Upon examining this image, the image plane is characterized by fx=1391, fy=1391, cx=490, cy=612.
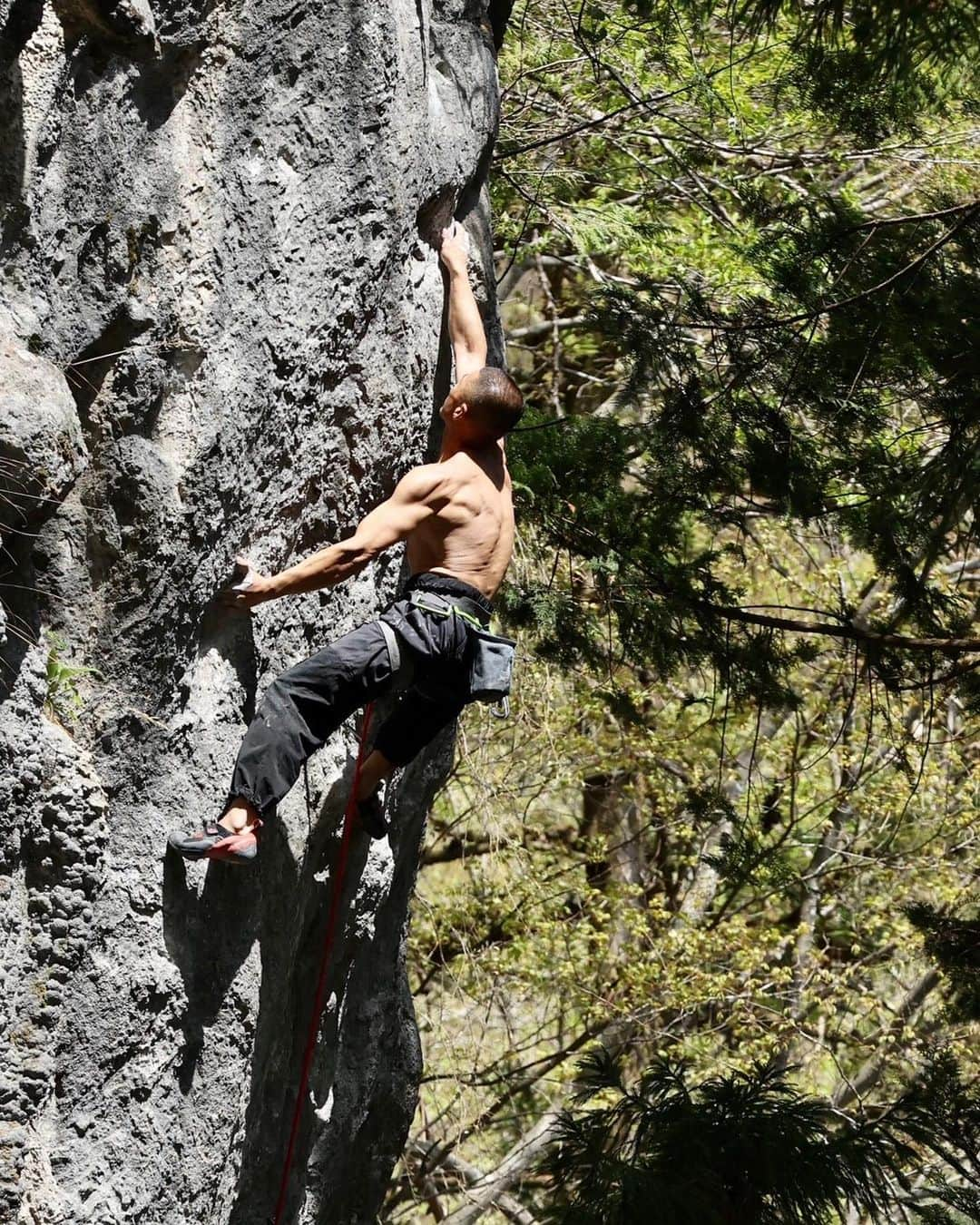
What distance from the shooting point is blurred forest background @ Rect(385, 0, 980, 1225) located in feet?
17.3

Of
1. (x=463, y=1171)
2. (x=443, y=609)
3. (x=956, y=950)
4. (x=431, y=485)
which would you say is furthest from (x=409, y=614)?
(x=463, y=1171)

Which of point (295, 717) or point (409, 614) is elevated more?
point (409, 614)

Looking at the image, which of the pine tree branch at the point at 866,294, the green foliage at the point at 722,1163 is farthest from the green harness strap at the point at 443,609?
the pine tree branch at the point at 866,294

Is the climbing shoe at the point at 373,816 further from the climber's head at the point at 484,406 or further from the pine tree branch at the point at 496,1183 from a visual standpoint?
the pine tree branch at the point at 496,1183

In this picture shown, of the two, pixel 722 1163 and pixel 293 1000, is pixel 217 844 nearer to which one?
pixel 293 1000

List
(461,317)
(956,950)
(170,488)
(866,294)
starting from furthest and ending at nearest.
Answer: (956,950) → (866,294) → (461,317) → (170,488)

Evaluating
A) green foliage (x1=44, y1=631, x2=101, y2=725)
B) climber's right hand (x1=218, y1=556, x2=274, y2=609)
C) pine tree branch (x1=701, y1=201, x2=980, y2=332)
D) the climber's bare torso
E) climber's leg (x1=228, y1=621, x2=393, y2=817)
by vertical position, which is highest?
pine tree branch (x1=701, y1=201, x2=980, y2=332)

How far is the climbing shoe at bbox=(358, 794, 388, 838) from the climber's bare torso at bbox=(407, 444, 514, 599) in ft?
2.98

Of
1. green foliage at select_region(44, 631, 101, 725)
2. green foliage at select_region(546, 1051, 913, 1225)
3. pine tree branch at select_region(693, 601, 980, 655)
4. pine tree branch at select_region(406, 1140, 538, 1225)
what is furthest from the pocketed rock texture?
pine tree branch at select_region(406, 1140, 538, 1225)

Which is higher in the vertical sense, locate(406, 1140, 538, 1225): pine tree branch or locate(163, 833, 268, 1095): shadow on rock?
locate(406, 1140, 538, 1225): pine tree branch

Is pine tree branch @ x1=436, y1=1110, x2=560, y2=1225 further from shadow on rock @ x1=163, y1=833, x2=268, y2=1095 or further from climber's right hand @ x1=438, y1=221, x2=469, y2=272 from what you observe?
climber's right hand @ x1=438, y1=221, x2=469, y2=272

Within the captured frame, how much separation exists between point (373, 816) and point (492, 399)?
157cm

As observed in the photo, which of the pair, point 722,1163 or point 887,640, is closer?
point 722,1163

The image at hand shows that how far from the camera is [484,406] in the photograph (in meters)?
4.55
